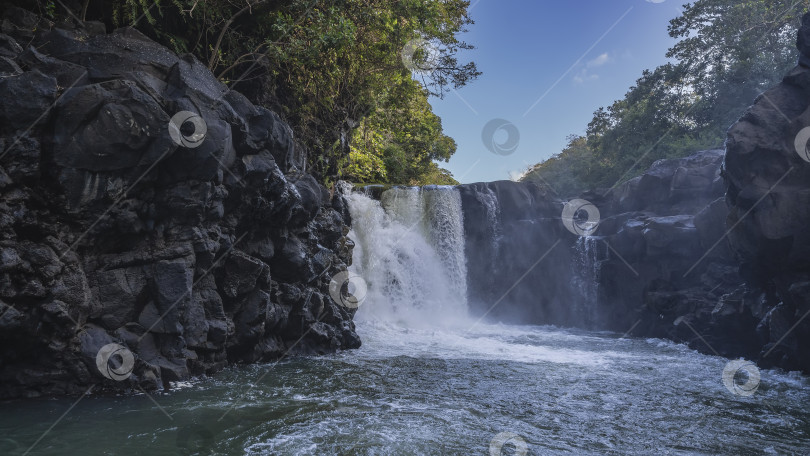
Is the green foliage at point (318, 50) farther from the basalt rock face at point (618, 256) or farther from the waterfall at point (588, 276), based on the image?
the waterfall at point (588, 276)

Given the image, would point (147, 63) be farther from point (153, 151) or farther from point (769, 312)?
point (769, 312)

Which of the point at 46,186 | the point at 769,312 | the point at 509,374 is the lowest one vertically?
the point at 509,374

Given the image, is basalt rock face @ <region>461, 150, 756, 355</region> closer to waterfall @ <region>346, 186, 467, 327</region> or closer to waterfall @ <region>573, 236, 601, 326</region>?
waterfall @ <region>573, 236, 601, 326</region>

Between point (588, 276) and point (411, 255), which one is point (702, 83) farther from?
point (411, 255)

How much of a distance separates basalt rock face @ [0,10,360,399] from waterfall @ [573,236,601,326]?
15.7 m

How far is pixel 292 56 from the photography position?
11.8 m

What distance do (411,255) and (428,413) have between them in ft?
41.9

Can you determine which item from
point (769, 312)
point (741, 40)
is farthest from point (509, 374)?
point (741, 40)

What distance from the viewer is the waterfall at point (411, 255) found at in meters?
17.2

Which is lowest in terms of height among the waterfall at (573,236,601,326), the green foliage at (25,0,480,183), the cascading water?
the cascading water

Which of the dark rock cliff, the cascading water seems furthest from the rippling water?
the dark rock cliff

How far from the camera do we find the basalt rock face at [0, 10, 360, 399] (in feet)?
20.1

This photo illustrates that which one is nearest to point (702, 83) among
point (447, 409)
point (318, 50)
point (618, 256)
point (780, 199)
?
point (618, 256)

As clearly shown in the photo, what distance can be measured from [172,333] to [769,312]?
13.4 m
